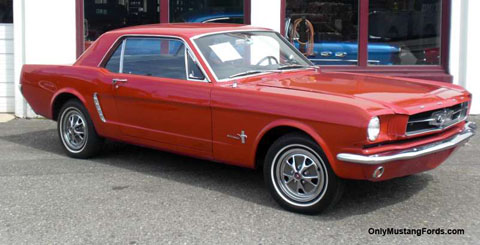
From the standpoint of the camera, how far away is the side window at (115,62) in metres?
6.46

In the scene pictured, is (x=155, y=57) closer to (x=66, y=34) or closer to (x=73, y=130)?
(x=73, y=130)

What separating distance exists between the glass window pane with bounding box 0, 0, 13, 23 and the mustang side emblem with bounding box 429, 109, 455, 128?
7.34m

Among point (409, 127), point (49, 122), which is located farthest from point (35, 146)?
point (409, 127)

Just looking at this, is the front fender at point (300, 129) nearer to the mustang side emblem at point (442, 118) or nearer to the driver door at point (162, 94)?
the driver door at point (162, 94)

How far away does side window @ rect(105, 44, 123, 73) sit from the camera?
6.46m

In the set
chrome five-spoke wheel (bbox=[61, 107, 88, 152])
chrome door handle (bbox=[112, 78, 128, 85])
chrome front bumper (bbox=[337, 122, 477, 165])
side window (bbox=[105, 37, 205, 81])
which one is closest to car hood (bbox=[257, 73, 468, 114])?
chrome front bumper (bbox=[337, 122, 477, 165])

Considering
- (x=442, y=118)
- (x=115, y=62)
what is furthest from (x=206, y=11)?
(x=442, y=118)

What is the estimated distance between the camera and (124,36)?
6.55m

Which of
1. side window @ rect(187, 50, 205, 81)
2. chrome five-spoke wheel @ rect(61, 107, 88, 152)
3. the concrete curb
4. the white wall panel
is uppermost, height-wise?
the white wall panel

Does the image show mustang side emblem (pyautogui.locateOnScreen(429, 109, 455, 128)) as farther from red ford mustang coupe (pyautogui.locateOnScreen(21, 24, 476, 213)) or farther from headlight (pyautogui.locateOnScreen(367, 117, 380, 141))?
headlight (pyautogui.locateOnScreen(367, 117, 380, 141))

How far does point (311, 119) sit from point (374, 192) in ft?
4.02

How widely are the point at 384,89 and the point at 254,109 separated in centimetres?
111

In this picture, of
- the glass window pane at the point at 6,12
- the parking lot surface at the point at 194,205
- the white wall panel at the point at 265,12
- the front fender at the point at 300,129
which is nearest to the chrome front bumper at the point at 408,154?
the front fender at the point at 300,129

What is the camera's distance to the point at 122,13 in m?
9.98
